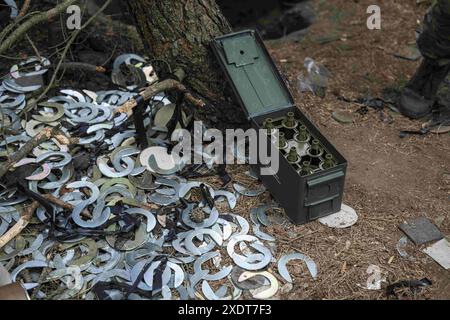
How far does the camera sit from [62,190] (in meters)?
4.86

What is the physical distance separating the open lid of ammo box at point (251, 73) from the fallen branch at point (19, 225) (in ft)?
6.57

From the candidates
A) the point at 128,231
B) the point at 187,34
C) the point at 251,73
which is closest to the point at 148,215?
the point at 128,231

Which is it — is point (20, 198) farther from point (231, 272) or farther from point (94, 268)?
point (231, 272)

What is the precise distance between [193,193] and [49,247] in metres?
1.29

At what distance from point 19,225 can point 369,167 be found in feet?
10.3

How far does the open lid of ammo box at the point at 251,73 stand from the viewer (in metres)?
5.13

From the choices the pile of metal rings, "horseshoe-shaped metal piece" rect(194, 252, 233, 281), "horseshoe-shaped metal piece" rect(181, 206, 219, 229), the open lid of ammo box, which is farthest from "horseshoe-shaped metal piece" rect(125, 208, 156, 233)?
the open lid of ammo box

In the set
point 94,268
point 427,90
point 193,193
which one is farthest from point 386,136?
point 94,268

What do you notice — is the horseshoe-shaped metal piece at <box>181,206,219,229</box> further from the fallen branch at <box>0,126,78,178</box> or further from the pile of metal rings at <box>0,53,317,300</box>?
the fallen branch at <box>0,126,78,178</box>

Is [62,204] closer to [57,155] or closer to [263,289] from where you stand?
[57,155]

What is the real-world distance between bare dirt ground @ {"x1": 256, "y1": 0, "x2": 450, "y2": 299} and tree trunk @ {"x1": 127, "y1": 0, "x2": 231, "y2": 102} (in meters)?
1.19

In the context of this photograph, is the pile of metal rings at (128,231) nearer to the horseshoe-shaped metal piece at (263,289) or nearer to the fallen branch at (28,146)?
the horseshoe-shaped metal piece at (263,289)

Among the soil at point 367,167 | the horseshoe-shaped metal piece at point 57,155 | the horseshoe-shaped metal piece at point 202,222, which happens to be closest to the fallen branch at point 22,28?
the horseshoe-shaped metal piece at point 57,155
